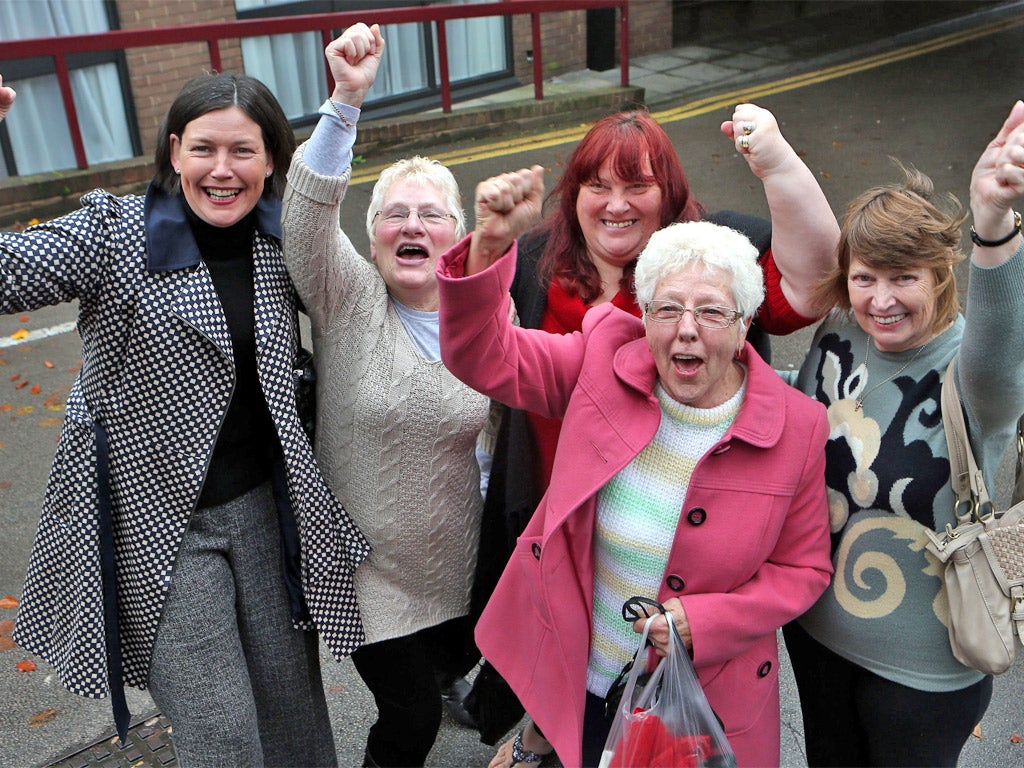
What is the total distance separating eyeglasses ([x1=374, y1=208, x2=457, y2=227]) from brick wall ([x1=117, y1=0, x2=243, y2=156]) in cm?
729

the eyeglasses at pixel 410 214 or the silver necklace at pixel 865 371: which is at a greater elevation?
the eyeglasses at pixel 410 214

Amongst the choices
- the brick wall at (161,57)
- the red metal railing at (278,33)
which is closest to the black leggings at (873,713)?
the red metal railing at (278,33)

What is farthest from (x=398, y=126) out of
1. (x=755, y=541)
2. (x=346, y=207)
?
(x=755, y=541)

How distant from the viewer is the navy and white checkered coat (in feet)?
8.56

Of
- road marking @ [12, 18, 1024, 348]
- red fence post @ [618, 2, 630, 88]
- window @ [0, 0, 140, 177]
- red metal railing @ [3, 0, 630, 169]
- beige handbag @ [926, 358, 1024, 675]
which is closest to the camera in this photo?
beige handbag @ [926, 358, 1024, 675]

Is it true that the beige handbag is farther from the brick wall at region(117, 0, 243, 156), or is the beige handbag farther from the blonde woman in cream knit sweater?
the brick wall at region(117, 0, 243, 156)

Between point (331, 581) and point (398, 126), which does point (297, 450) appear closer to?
point (331, 581)

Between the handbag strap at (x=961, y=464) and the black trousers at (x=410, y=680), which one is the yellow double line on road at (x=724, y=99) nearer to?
the black trousers at (x=410, y=680)

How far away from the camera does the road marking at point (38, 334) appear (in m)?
6.81

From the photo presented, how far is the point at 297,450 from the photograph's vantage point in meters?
2.83

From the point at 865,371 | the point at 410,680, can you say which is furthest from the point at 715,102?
the point at 410,680

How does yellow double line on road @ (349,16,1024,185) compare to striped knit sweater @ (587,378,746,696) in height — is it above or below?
below

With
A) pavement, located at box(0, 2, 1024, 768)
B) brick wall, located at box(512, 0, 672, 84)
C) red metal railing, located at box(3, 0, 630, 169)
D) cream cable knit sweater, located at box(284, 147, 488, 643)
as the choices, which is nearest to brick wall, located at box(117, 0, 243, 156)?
red metal railing, located at box(3, 0, 630, 169)

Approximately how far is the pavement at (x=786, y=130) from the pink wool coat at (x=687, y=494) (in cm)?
132
